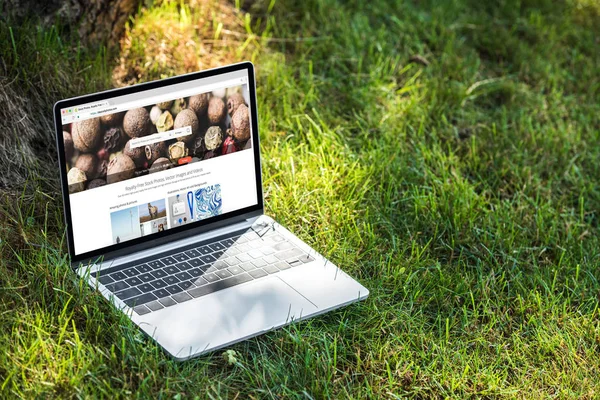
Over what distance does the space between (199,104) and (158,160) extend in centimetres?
25

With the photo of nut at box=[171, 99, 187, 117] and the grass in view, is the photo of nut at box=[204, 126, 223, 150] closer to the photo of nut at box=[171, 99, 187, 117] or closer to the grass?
the photo of nut at box=[171, 99, 187, 117]

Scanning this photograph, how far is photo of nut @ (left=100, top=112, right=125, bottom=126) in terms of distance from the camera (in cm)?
280

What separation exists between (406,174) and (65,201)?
1634mm

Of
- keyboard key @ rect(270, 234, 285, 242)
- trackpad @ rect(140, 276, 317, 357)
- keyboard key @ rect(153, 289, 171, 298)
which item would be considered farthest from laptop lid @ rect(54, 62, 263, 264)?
trackpad @ rect(140, 276, 317, 357)

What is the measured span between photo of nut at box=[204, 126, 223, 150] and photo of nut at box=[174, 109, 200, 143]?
5 cm

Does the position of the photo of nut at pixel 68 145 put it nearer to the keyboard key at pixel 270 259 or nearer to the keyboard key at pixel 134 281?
the keyboard key at pixel 134 281

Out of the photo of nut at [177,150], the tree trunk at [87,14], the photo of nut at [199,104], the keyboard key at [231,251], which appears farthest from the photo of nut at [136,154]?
the tree trunk at [87,14]

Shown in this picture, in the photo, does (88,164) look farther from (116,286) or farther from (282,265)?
(282,265)

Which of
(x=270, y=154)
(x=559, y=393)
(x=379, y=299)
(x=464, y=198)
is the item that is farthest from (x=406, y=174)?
(x=559, y=393)

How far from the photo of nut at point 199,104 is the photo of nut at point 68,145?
45cm

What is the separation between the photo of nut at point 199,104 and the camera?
117 inches

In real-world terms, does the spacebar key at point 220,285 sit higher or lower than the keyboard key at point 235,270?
lower

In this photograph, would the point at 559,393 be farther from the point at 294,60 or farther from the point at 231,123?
the point at 294,60

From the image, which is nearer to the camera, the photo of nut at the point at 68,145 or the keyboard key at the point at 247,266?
the photo of nut at the point at 68,145
